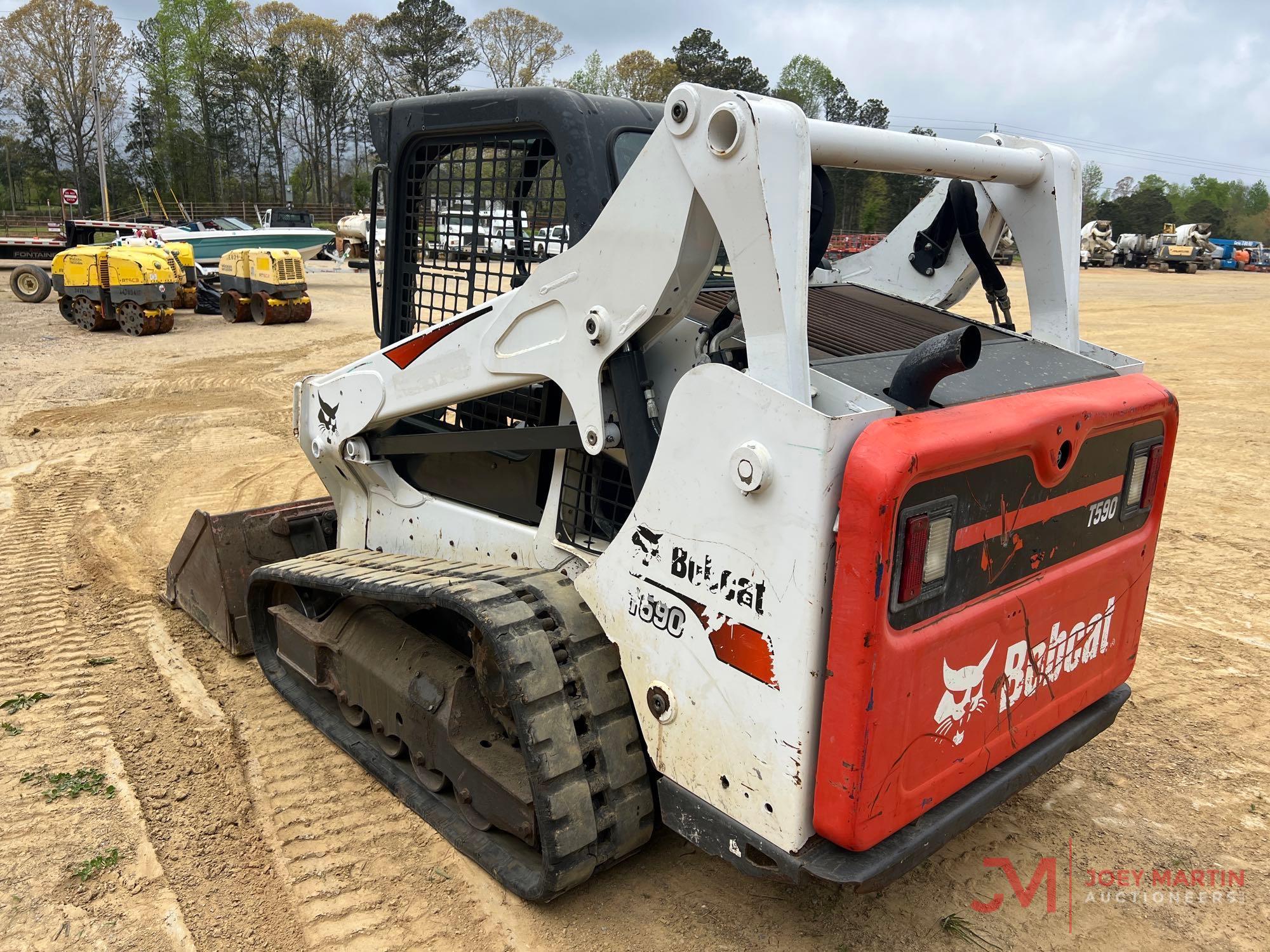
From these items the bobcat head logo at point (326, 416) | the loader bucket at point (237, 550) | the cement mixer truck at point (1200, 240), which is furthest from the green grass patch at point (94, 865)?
→ the cement mixer truck at point (1200, 240)

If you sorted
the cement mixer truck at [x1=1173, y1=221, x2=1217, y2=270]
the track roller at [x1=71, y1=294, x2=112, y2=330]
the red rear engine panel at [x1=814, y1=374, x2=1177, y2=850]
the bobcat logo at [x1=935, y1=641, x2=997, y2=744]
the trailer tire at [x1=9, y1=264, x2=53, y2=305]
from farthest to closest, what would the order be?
1. the cement mixer truck at [x1=1173, y1=221, x2=1217, y2=270]
2. the trailer tire at [x1=9, y1=264, x2=53, y2=305]
3. the track roller at [x1=71, y1=294, x2=112, y2=330]
4. the bobcat logo at [x1=935, y1=641, x2=997, y2=744]
5. the red rear engine panel at [x1=814, y1=374, x2=1177, y2=850]

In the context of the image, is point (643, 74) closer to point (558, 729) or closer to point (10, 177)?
point (10, 177)

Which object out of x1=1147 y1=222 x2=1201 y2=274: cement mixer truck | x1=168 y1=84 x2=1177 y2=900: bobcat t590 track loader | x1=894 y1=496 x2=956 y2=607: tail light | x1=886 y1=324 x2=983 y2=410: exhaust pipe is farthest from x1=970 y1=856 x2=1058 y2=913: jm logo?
x1=1147 y1=222 x2=1201 y2=274: cement mixer truck

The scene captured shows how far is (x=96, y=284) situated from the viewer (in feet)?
48.5

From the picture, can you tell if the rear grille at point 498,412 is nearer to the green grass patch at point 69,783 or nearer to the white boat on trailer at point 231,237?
the green grass patch at point 69,783

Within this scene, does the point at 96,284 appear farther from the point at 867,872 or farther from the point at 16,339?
the point at 867,872

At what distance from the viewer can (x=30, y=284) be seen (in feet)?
61.4

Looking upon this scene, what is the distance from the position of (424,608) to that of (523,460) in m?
0.71

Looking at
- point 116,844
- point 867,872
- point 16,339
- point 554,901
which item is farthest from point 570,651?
point 16,339

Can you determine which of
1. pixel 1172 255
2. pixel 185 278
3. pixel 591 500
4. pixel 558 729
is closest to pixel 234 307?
pixel 185 278

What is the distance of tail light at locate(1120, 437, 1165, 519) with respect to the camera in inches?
105

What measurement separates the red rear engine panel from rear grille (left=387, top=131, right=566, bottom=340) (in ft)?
4.55

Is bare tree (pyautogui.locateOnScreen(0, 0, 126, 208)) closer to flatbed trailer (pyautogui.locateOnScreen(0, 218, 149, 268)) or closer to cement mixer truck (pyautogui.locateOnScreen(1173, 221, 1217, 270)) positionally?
flatbed trailer (pyautogui.locateOnScreen(0, 218, 149, 268))

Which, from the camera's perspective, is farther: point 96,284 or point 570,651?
point 96,284
